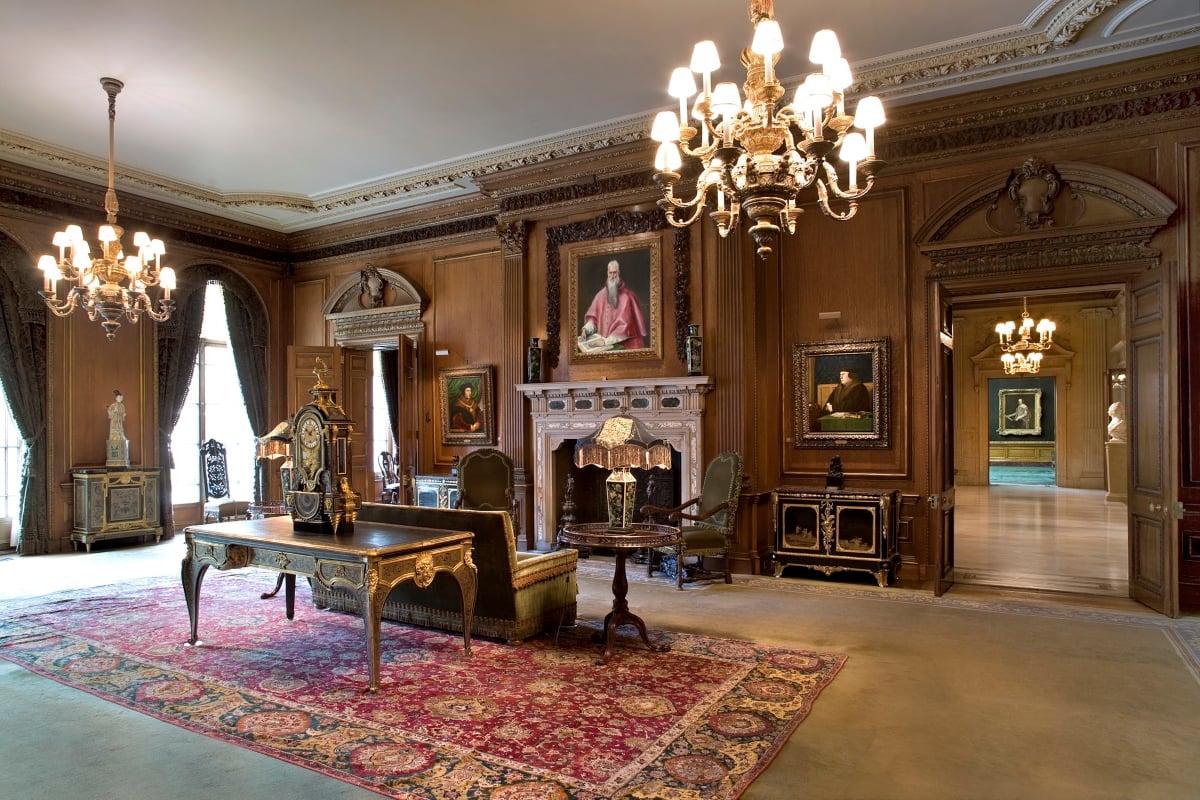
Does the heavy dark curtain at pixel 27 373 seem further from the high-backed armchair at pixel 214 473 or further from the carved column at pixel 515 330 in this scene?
the carved column at pixel 515 330

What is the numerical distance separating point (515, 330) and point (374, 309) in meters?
2.55

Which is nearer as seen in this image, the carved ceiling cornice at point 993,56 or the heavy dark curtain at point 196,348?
the carved ceiling cornice at point 993,56

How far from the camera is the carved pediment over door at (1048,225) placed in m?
5.61

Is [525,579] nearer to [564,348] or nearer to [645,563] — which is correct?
[645,563]

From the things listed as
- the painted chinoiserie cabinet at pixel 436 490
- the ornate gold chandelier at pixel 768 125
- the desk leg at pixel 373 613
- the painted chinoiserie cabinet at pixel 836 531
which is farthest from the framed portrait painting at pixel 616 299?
the desk leg at pixel 373 613

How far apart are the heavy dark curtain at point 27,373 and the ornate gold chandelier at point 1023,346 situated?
50.3 feet

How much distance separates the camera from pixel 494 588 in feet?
15.0

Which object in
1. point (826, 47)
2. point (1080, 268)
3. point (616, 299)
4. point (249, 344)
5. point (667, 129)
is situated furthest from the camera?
point (249, 344)

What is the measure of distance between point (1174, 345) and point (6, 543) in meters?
11.0

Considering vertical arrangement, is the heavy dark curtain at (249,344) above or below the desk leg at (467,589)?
above

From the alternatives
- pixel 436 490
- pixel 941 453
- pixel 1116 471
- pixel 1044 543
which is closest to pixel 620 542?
pixel 941 453

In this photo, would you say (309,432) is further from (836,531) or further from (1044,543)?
(1044,543)

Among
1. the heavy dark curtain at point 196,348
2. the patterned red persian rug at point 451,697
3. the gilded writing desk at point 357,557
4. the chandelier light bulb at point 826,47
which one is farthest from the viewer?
the heavy dark curtain at point 196,348

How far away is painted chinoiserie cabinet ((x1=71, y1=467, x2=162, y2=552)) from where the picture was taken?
8055 mm
